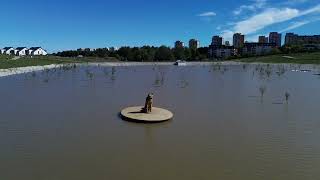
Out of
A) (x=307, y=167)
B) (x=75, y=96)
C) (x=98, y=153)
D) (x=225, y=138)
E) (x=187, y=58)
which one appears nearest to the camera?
(x=307, y=167)

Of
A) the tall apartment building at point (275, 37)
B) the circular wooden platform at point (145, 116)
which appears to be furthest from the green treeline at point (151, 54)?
the circular wooden platform at point (145, 116)

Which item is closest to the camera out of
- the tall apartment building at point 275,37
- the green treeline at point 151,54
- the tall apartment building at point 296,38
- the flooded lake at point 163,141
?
the flooded lake at point 163,141

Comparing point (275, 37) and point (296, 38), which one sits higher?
point (275, 37)

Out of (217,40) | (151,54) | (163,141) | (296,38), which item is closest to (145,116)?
(163,141)

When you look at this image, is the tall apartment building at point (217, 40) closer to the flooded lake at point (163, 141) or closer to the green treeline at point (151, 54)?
the green treeline at point (151, 54)

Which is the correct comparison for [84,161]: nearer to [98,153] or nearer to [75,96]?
[98,153]

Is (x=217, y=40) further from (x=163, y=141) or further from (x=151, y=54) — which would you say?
(x=163, y=141)

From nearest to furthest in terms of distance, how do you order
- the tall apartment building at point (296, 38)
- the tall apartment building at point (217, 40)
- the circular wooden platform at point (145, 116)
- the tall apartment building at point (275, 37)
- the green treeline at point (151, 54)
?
1. the circular wooden platform at point (145, 116)
2. the green treeline at point (151, 54)
3. the tall apartment building at point (296, 38)
4. the tall apartment building at point (275, 37)
5. the tall apartment building at point (217, 40)

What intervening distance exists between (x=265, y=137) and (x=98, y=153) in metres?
4.21

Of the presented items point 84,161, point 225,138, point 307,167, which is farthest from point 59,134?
point 307,167

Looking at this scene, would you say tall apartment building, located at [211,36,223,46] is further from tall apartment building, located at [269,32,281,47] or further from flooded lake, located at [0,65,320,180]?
flooded lake, located at [0,65,320,180]

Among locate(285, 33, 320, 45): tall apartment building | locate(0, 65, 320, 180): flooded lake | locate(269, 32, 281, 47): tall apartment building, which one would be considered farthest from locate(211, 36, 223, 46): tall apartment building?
locate(0, 65, 320, 180): flooded lake

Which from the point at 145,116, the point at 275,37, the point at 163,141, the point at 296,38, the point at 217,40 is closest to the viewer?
the point at 163,141

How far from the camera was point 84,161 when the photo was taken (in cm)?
746
